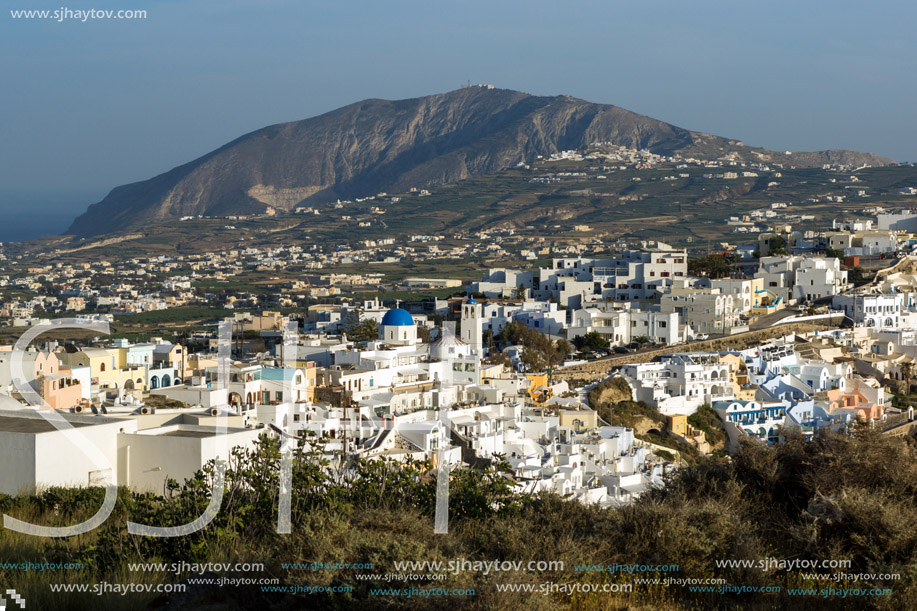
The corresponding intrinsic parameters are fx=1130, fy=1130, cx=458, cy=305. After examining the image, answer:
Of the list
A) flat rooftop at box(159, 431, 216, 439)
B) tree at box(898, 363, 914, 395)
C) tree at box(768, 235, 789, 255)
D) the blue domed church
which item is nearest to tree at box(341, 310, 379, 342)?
the blue domed church

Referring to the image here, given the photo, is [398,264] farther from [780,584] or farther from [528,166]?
[780,584]

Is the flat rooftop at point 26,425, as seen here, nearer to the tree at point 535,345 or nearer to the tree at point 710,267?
the tree at point 535,345

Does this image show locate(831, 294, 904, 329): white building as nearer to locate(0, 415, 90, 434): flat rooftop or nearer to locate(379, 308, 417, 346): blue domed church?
locate(379, 308, 417, 346): blue domed church

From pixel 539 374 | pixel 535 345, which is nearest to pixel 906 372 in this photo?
pixel 535 345

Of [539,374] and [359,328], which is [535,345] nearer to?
[539,374]

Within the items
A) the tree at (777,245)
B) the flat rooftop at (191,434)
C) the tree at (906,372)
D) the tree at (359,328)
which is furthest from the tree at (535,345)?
the flat rooftop at (191,434)
